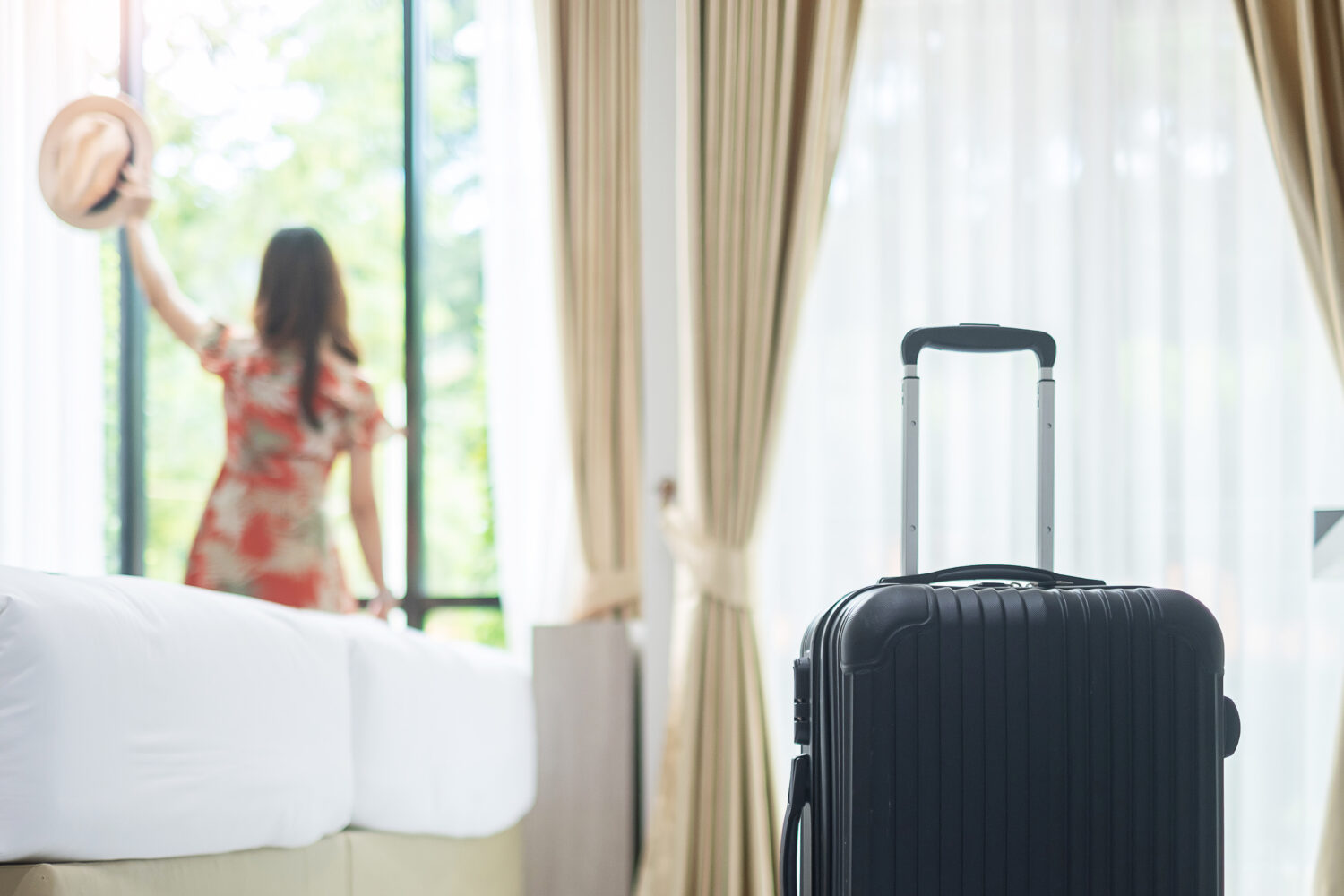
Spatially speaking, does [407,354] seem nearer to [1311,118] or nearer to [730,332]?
[730,332]

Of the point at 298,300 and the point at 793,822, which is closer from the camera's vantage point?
the point at 793,822

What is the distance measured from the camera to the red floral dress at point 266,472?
234 centimetres

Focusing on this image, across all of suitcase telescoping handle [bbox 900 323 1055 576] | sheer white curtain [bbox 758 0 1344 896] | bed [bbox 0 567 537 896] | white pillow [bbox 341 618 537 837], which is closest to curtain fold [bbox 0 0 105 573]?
white pillow [bbox 341 618 537 837]

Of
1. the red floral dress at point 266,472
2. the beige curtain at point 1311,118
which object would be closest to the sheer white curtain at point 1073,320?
the beige curtain at point 1311,118

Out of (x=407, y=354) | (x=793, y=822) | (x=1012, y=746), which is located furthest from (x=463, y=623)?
(x=1012, y=746)

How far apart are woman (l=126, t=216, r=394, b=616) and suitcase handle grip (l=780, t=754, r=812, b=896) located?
1.38 metres

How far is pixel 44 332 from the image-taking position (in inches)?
115

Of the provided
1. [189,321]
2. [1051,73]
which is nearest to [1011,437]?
[1051,73]

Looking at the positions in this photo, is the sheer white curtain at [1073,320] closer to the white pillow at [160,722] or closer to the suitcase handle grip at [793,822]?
Result: the suitcase handle grip at [793,822]

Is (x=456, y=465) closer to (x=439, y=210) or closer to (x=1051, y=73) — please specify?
(x=439, y=210)

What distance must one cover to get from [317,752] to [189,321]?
128 centimetres

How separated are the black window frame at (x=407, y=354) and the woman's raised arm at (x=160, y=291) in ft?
1.96

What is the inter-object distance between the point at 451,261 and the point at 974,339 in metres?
1.77

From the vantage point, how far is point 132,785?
1173mm
